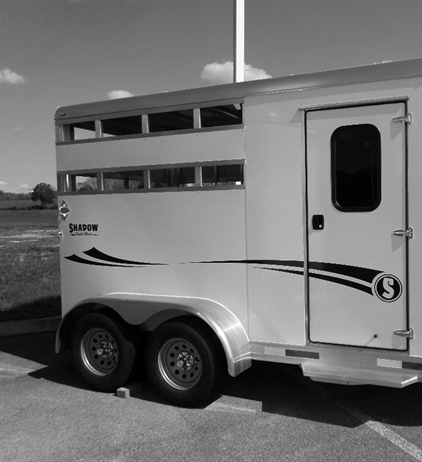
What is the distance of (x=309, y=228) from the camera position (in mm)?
4363

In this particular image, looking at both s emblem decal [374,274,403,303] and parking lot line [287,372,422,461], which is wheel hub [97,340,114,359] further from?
s emblem decal [374,274,403,303]

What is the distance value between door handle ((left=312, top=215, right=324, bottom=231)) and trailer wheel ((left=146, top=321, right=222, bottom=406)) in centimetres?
132

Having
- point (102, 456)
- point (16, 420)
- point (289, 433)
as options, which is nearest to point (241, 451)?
point (289, 433)

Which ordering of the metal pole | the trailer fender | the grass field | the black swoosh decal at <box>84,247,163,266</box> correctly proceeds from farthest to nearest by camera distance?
1. the grass field
2. the metal pole
3. the black swoosh decal at <box>84,247,163,266</box>
4. the trailer fender

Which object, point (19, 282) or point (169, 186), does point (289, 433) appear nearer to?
point (169, 186)

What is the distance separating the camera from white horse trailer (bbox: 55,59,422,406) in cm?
408

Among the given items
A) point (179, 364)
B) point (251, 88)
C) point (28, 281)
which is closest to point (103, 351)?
point (179, 364)

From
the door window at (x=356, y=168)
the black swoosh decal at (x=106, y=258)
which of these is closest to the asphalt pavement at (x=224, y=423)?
the black swoosh decal at (x=106, y=258)

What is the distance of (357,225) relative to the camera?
13.7 feet

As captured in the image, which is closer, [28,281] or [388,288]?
[388,288]

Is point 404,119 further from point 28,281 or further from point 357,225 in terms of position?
point 28,281

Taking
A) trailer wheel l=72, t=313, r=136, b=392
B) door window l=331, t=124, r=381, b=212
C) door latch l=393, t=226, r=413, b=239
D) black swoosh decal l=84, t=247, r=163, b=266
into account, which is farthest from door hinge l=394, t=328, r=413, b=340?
trailer wheel l=72, t=313, r=136, b=392

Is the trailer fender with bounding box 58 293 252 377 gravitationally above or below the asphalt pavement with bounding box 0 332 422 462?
above

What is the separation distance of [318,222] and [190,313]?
1355 mm
